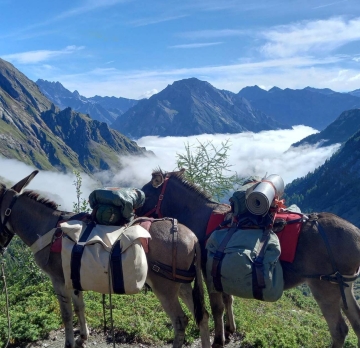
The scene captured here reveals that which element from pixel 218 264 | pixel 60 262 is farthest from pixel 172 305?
pixel 60 262

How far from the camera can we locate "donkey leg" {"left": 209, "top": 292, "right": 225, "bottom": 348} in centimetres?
659

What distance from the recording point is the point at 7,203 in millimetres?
7008

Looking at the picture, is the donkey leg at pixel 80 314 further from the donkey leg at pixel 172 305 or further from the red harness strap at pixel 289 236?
the red harness strap at pixel 289 236

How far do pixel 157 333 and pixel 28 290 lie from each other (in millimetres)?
4446

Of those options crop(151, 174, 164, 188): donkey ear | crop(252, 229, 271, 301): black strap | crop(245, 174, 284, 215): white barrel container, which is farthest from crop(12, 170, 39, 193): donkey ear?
crop(252, 229, 271, 301): black strap

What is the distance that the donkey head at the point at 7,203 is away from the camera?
6938 millimetres

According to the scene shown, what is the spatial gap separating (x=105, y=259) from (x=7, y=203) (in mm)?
2510

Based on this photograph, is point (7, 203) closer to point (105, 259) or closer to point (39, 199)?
point (39, 199)

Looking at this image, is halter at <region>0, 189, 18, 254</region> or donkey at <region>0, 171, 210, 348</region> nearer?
donkey at <region>0, 171, 210, 348</region>

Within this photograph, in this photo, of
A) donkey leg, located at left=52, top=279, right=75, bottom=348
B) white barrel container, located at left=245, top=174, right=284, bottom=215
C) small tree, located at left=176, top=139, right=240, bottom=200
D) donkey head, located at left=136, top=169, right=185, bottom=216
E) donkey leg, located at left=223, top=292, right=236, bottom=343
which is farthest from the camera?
small tree, located at left=176, top=139, right=240, bottom=200

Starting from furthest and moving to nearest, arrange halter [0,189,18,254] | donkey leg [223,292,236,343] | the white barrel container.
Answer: donkey leg [223,292,236,343] < halter [0,189,18,254] < the white barrel container

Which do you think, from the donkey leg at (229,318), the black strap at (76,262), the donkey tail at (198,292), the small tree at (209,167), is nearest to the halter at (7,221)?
the black strap at (76,262)

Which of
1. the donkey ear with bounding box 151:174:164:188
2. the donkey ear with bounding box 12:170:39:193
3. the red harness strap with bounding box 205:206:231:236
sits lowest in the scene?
the red harness strap with bounding box 205:206:231:236

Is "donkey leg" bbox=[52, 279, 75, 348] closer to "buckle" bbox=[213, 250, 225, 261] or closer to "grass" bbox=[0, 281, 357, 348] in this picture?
"grass" bbox=[0, 281, 357, 348]
